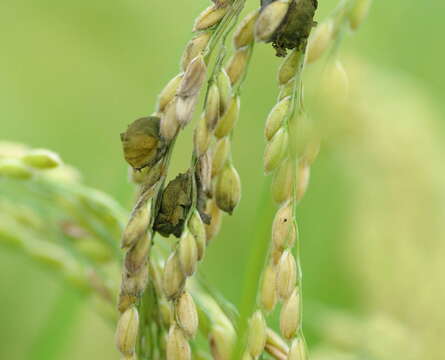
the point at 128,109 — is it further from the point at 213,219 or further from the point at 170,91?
the point at 170,91

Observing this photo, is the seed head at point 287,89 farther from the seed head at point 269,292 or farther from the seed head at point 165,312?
the seed head at point 165,312

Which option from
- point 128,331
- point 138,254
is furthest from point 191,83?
point 128,331

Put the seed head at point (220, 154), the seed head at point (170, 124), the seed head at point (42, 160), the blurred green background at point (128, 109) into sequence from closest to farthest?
the seed head at point (170, 124), the seed head at point (220, 154), the seed head at point (42, 160), the blurred green background at point (128, 109)

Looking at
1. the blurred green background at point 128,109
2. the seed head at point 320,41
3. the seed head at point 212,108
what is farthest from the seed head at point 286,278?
the blurred green background at point 128,109

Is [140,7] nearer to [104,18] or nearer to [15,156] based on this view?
[104,18]

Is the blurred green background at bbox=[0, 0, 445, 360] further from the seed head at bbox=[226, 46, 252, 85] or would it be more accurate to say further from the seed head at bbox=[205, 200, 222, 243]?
the seed head at bbox=[226, 46, 252, 85]
